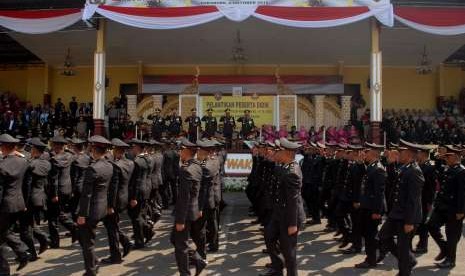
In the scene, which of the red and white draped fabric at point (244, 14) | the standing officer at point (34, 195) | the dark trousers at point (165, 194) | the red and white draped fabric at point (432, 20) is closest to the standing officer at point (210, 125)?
the red and white draped fabric at point (244, 14)

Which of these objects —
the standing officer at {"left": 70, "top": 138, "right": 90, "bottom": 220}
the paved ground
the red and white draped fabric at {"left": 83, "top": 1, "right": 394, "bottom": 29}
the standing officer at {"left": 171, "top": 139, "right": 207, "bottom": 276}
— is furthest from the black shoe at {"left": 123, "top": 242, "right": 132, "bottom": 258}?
the red and white draped fabric at {"left": 83, "top": 1, "right": 394, "bottom": 29}

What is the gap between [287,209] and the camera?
226 inches

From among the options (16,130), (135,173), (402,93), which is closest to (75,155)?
(135,173)

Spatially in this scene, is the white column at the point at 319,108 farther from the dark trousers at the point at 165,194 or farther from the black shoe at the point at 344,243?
the black shoe at the point at 344,243

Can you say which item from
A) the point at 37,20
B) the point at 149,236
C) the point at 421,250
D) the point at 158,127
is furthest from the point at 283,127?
the point at 149,236

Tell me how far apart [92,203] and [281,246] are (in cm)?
237

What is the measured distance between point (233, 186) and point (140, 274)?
784 cm

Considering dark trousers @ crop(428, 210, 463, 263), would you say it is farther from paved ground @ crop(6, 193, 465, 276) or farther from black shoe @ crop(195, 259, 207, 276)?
black shoe @ crop(195, 259, 207, 276)

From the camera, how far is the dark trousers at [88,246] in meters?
5.94

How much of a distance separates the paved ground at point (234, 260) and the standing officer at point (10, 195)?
1.26 ft

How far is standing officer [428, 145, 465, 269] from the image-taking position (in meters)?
7.02

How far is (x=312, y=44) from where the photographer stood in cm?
1895

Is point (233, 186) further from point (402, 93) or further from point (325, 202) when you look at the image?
point (402, 93)

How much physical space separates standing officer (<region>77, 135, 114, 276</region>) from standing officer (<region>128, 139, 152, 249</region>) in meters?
1.50
